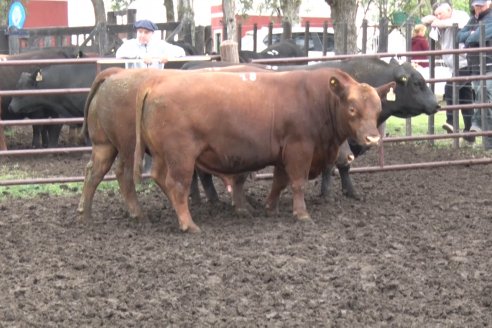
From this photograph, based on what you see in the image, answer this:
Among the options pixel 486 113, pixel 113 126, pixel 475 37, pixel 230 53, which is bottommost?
pixel 486 113

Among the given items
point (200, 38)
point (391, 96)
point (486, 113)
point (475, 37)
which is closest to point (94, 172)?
point (391, 96)

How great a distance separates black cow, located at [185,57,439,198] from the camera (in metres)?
9.94

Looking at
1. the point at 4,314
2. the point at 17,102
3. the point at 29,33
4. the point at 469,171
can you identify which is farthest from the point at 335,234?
the point at 29,33

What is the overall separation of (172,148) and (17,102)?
655cm

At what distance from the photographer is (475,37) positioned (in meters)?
12.7

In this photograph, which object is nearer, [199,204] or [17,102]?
[199,204]

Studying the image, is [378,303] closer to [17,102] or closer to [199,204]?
[199,204]

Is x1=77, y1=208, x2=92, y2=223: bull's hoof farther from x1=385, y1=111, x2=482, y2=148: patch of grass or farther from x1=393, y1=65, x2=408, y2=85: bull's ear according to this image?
x1=385, y1=111, x2=482, y2=148: patch of grass

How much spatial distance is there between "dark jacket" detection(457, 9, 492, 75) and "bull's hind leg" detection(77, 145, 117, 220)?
18.9ft

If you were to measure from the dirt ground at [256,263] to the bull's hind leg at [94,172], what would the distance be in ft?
0.47

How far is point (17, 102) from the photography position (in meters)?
13.9

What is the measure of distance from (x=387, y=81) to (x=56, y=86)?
5.39 meters

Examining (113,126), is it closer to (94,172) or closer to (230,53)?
(94,172)

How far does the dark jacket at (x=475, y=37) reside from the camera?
1275 cm
